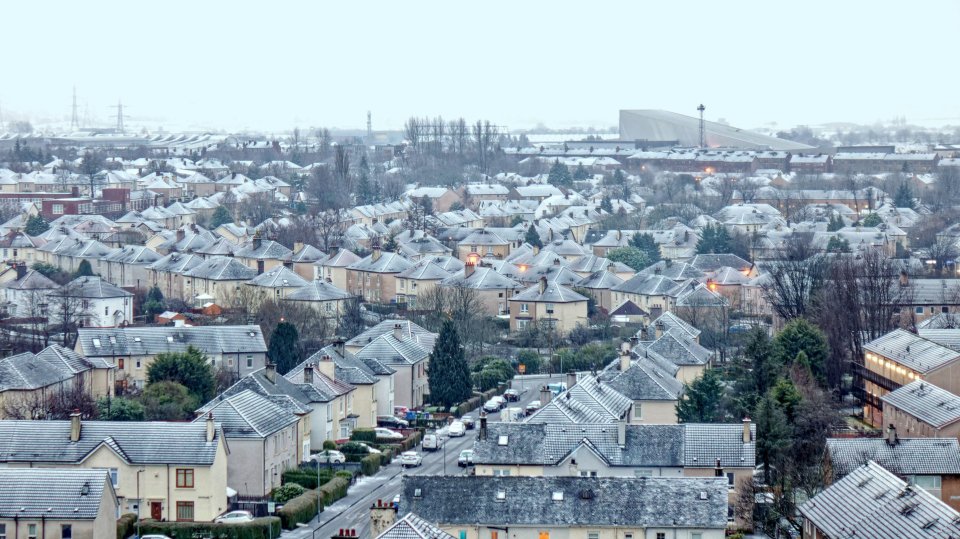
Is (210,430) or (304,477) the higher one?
(210,430)

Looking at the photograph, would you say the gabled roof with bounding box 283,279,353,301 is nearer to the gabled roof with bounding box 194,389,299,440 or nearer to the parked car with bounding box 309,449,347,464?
the parked car with bounding box 309,449,347,464

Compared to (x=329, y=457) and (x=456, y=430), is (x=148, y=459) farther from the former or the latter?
(x=456, y=430)

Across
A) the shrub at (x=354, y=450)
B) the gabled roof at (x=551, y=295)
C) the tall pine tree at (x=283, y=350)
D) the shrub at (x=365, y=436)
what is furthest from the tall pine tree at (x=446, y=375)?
the gabled roof at (x=551, y=295)

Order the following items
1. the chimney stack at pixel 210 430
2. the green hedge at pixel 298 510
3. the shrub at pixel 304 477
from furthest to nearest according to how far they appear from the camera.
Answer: the shrub at pixel 304 477 < the chimney stack at pixel 210 430 < the green hedge at pixel 298 510

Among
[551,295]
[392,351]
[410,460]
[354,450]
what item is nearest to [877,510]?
[410,460]

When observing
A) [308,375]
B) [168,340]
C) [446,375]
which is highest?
[168,340]

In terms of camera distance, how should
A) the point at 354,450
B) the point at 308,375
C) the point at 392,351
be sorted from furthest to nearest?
the point at 392,351 → the point at 308,375 → the point at 354,450

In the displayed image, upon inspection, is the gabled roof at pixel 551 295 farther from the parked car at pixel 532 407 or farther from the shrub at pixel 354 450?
the shrub at pixel 354 450
